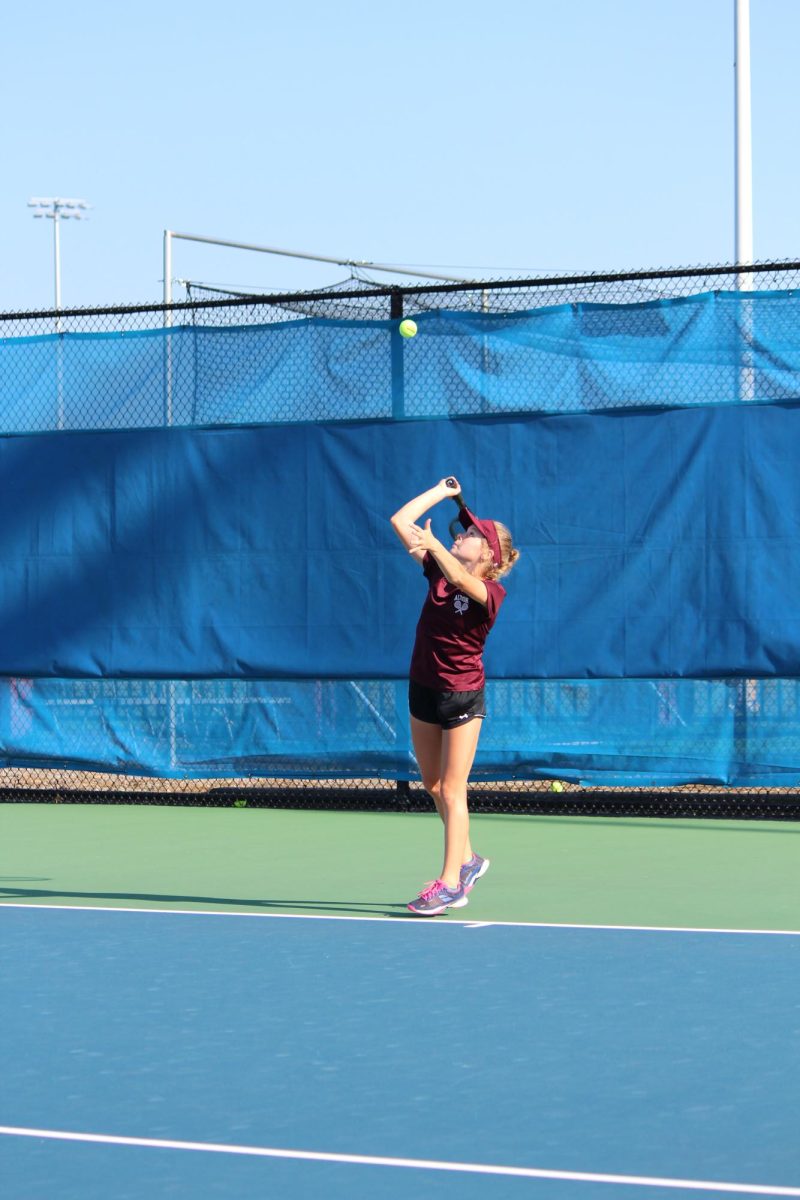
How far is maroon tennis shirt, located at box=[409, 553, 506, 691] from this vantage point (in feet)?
24.0

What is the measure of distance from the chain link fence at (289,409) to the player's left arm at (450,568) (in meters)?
3.51

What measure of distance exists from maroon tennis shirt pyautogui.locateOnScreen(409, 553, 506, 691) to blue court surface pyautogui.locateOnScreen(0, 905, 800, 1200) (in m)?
0.93

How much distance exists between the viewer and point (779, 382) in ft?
33.9

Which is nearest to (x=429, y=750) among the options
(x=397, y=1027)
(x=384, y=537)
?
(x=397, y=1027)

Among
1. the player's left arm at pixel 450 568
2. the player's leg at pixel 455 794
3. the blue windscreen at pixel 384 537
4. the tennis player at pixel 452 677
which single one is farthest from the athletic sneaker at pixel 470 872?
the blue windscreen at pixel 384 537

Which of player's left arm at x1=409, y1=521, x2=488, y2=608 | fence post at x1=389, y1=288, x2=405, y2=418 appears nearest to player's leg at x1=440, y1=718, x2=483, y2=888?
player's left arm at x1=409, y1=521, x2=488, y2=608

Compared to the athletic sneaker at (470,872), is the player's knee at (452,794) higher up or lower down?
higher up

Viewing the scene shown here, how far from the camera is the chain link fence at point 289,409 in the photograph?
1059 centimetres

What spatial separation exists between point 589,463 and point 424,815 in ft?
7.26

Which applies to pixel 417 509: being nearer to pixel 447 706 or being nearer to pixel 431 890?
pixel 447 706

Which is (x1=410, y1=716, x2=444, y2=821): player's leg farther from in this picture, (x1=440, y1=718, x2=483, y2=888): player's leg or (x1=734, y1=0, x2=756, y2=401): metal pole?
(x1=734, y1=0, x2=756, y2=401): metal pole

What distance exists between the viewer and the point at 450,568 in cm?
699

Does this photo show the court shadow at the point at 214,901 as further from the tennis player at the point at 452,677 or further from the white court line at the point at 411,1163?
the white court line at the point at 411,1163

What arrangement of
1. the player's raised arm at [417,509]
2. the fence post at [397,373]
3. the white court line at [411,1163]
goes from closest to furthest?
the white court line at [411,1163], the player's raised arm at [417,509], the fence post at [397,373]
